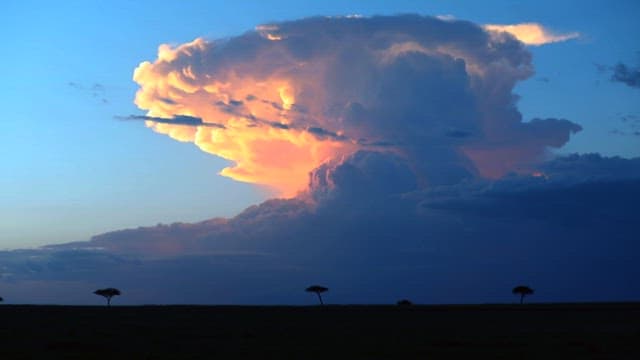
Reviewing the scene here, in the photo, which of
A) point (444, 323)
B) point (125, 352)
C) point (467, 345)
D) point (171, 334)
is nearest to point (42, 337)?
point (171, 334)

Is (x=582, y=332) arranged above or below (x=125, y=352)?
above

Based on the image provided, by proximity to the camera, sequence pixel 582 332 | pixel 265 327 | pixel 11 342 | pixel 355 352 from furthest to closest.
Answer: pixel 265 327
pixel 582 332
pixel 11 342
pixel 355 352

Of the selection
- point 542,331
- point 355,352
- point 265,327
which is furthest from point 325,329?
point 355,352

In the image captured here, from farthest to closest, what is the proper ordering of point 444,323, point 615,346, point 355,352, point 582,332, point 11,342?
1. point 444,323
2. point 582,332
3. point 11,342
4. point 615,346
5. point 355,352

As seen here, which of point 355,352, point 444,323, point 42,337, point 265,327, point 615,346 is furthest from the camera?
point 444,323

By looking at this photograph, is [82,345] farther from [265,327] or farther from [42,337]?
[265,327]

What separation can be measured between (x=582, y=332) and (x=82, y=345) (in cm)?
4211

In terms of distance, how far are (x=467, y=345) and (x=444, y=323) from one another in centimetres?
3214

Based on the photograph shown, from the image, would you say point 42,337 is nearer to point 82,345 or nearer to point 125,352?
point 82,345

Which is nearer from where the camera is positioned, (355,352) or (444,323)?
(355,352)

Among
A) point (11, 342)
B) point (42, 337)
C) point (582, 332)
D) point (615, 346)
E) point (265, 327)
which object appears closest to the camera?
point (615, 346)

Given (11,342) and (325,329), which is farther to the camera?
(325,329)

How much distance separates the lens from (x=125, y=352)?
2287 inches

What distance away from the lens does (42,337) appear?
236ft
